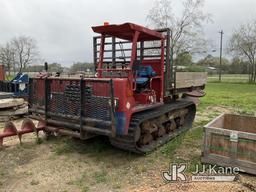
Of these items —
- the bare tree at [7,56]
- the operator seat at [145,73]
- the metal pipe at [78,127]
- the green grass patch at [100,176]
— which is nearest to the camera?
the green grass patch at [100,176]

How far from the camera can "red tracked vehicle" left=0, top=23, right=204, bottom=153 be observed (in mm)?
4535

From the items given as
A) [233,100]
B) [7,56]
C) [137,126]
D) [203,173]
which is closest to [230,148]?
[203,173]

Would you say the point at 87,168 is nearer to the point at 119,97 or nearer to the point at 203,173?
the point at 119,97

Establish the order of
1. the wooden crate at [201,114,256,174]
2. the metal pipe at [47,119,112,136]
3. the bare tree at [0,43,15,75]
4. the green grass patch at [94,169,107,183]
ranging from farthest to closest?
the bare tree at [0,43,15,75] → the metal pipe at [47,119,112,136] → the wooden crate at [201,114,256,174] → the green grass patch at [94,169,107,183]

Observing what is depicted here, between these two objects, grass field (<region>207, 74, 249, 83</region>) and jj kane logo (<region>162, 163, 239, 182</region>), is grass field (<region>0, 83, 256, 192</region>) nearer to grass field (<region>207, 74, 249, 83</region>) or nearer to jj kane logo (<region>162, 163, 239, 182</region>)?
jj kane logo (<region>162, 163, 239, 182</region>)

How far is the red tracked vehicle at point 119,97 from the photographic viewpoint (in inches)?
179

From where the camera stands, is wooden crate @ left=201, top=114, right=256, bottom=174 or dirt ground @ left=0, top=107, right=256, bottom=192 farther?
wooden crate @ left=201, top=114, right=256, bottom=174

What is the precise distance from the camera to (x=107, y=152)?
5438mm

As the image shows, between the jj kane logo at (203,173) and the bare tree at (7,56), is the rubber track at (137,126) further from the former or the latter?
the bare tree at (7,56)

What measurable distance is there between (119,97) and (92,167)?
4.30ft

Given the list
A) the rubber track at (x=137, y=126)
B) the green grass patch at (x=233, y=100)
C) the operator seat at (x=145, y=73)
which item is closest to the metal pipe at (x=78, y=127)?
the rubber track at (x=137, y=126)

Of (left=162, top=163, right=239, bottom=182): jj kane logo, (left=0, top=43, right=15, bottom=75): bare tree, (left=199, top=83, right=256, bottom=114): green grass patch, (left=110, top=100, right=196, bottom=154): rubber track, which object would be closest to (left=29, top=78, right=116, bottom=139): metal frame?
(left=110, top=100, right=196, bottom=154): rubber track

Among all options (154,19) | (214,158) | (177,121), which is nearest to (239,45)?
(154,19)

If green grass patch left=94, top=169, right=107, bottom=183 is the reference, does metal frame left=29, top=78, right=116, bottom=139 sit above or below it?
above
